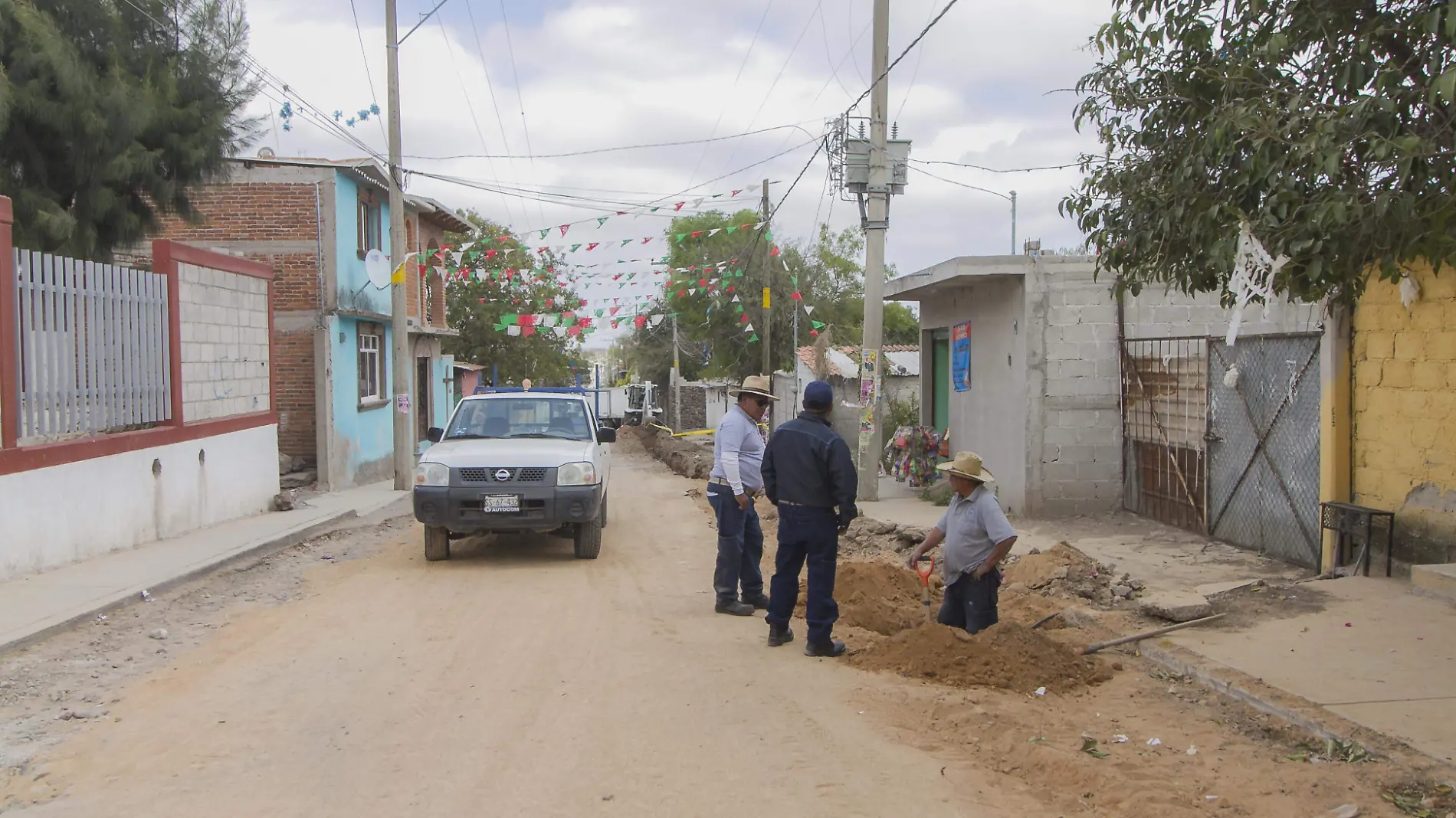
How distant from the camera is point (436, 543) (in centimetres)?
1099

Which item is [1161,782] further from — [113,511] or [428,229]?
[428,229]

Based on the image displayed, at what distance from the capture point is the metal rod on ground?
6.98 metres

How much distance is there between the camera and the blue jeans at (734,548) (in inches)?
334

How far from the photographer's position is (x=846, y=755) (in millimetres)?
5098

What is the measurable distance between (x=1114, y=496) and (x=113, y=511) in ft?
36.2

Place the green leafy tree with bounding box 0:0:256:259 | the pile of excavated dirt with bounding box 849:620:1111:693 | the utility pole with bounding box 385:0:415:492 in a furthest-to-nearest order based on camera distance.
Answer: the utility pole with bounding box 385:0:415:492
the green leafy tree with bounding box 0:0:256:259
the pile of excavated dirt with bounding box 849:620:1111:693

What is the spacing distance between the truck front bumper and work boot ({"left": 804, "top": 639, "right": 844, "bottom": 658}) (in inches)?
161

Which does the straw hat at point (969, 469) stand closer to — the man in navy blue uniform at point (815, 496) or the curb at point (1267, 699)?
the man in navy blue uniform at point (815, 496)

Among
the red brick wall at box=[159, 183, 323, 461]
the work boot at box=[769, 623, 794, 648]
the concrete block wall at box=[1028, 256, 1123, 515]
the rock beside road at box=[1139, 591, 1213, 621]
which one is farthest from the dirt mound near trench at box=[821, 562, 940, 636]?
the red brick wall at box=[159, 183, 323, 461]

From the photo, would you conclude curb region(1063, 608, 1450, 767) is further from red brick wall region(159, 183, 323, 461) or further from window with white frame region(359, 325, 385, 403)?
window with white frame region(359, 325, 385, 403)

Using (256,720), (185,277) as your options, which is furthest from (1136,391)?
(185,277)

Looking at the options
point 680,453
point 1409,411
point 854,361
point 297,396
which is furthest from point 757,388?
point 854,361

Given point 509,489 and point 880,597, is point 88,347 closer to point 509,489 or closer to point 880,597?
point 509,489

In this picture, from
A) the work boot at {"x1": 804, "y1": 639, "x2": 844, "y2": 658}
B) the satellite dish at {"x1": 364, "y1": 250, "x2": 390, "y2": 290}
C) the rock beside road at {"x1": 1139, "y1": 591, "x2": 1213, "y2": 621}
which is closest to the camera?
the work boot at {"x1": 804, "y1": 639, "x2": 844, "y2": 658}
